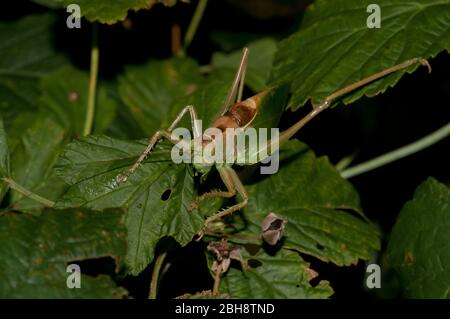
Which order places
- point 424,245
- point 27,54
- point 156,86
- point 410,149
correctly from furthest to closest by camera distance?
1. point 27,54
2. point 156,86
3. point 410,149
4. point 424,245

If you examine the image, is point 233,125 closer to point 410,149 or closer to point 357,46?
point 357,46

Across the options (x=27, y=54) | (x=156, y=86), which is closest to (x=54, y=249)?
(x=156, y=86)

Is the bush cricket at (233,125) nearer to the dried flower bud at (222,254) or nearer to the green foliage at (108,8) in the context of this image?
the dried flower bud at (222,254)

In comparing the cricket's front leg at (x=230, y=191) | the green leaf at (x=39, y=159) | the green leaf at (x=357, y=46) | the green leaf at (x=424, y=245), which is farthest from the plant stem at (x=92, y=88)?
the green leaf at (x=424, y=245)

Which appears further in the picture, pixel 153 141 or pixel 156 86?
pixel 156 86

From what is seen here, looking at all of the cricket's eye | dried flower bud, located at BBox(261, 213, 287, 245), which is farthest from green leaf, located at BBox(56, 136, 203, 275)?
dried flower bud, located at BBox(261, 213, 287, 245)

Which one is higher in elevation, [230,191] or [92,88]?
[92,88]

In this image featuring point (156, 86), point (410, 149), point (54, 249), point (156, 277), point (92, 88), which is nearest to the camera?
point (54, 249)

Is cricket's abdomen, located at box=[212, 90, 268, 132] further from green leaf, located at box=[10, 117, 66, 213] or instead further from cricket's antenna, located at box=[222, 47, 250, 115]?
green leaf, located at box=[10, 117, 66, 213]
